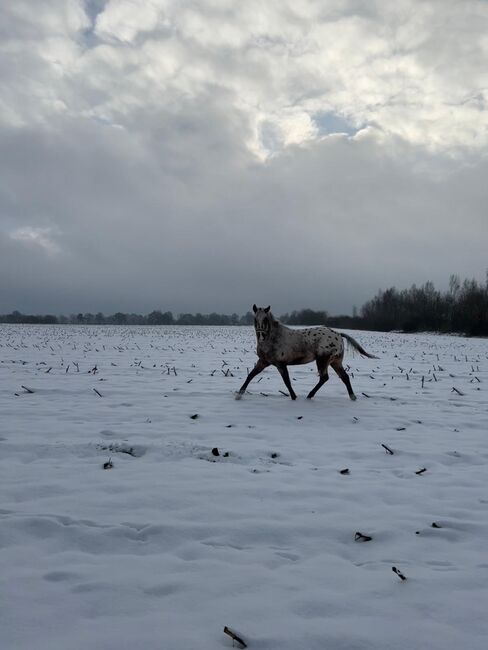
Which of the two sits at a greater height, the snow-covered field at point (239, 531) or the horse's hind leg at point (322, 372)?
the horse's hind leg at point (322, 372)

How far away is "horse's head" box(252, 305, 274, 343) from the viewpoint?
952cm

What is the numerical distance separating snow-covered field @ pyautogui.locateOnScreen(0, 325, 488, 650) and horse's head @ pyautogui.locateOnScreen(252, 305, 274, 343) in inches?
93.2

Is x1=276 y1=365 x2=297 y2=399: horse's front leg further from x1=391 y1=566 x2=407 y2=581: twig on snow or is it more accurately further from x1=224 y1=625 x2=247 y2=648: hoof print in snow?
x1=224 y1=625 x2=247 y2=648: hoof print in snow

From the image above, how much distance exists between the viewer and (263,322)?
954 cm

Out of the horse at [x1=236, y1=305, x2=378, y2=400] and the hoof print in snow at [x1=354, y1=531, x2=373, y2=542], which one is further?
the horse at [x1=236, y1=305, x2=378, y2=400]

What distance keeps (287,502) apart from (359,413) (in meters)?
4.53

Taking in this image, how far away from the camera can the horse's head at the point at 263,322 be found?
31.2ft

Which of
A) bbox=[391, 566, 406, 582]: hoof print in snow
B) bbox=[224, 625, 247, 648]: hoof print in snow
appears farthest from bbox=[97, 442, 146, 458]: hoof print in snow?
bbox=[391, 566, 406, 582]: hoof print in snow

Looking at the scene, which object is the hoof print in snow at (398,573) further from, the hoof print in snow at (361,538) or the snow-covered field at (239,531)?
the hoof print in snow at (361,538)

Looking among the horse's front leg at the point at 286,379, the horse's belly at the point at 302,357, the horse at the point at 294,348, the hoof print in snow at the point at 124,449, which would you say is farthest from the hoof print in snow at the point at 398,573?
the horse's belly at the point at 302,357

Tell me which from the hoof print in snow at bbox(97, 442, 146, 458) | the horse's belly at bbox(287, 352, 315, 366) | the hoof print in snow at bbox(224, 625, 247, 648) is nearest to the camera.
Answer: the hoof print in snow at bbox(224, 625, 247, 648)

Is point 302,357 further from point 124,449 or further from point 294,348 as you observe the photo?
point 124,449

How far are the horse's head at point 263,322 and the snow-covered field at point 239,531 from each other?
7.77ft

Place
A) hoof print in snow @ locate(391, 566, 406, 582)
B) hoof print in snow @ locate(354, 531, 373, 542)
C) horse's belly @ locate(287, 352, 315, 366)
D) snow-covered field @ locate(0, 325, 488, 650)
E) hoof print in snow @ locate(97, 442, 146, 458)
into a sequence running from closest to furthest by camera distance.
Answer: snow-covered field @ locate(0, 325, 488, 650) < hoof print in snow @ locate(391, 566, 406, 582) < hoof print in snow @ locate(354, 531, 373, 542) < hoof print in snow @ locate(97, 442, 146, 458) < horse's belly @ locate(287, 352, 315, 366)
